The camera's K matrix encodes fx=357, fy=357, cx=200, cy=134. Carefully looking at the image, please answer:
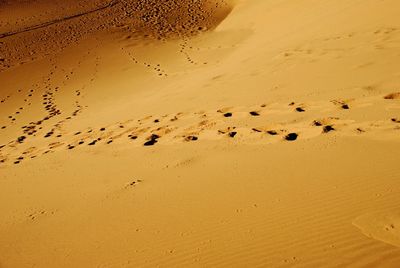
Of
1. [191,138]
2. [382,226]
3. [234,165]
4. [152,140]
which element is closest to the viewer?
[382,226]

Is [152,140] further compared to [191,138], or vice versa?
[152,140]

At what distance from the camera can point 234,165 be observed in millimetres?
3916

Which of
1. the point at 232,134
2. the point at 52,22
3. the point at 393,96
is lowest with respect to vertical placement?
the point at 232,134

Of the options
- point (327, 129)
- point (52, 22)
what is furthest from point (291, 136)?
point (52, 22)

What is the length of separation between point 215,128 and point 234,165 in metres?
1.23

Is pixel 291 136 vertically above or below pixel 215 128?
above

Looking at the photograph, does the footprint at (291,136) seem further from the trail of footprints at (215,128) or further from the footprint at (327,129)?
the footprint at (327,129)

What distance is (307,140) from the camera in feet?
13.3

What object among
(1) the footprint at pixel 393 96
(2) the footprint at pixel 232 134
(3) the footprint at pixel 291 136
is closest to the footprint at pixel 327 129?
(3) the footprint at pixel 291 136

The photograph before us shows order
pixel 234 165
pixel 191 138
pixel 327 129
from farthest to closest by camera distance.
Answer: pixel 191 138 → pixel 327 129 → pixel 234 165

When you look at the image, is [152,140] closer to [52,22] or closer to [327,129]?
[327,129]

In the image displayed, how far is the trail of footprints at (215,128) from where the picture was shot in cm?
428

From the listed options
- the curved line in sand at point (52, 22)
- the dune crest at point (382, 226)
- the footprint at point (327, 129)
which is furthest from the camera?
the curved line in sand at point (52, 22)

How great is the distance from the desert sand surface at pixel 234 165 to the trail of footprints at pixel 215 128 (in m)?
0.03
